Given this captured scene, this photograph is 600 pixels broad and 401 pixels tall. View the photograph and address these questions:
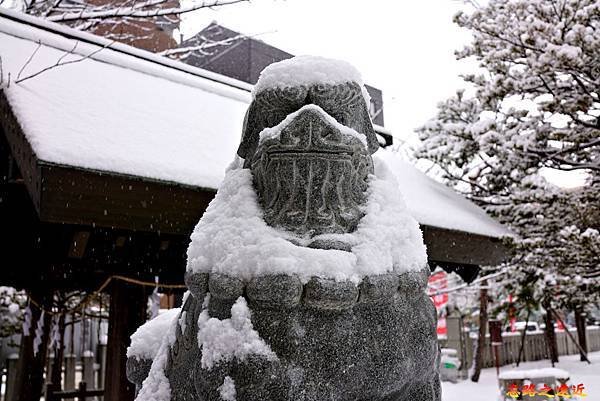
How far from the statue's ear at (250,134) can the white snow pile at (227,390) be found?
0.66 meters

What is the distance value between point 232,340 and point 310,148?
52 cm

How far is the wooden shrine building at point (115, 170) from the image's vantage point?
8.21 ft

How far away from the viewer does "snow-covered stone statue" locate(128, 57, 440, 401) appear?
1203mm

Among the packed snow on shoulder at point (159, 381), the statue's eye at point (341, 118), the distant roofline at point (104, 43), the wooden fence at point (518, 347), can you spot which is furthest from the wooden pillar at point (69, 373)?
the wooden fence at point (518, 347)

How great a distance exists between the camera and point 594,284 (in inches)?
276

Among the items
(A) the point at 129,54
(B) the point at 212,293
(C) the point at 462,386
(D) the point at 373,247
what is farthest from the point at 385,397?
(C) the point at 462,386

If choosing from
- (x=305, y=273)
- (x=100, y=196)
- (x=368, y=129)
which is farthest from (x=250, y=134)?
(x=100, y=196)

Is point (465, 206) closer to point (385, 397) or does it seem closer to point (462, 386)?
point (385, 397)

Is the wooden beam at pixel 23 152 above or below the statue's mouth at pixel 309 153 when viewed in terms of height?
above

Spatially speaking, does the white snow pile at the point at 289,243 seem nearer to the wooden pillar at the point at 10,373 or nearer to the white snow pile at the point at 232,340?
the white snow pile at the point at 232,340

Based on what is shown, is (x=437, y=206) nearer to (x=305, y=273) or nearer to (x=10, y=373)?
(x=305, y=273)

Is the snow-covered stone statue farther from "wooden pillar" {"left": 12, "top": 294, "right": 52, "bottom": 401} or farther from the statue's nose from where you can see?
"wooden pillar" {"left": 12, "top": 294, "right": 52, "bottom": 401}

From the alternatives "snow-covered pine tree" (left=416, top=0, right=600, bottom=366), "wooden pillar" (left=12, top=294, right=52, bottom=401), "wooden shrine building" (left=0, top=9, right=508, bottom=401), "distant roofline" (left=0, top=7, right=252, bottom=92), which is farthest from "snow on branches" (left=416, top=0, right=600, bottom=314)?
"wooden pillar" (left=12, top=294, right=52, bottom=401)

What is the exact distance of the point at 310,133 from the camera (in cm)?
129
